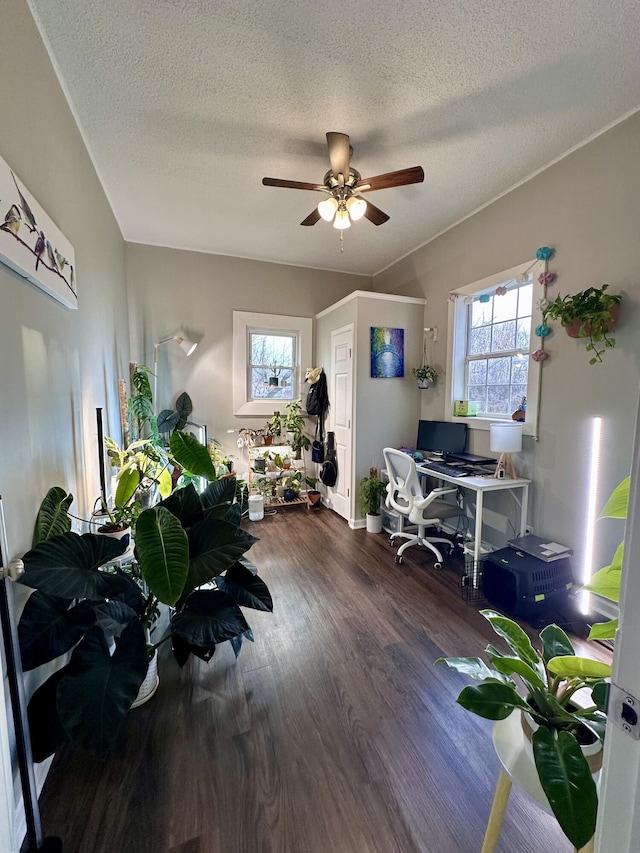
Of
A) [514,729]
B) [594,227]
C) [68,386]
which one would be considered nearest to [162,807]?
[514,729]

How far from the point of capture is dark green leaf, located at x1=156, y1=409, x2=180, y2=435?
3.73 m

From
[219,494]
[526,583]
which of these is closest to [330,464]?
[526,583]

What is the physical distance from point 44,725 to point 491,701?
1.30 meters

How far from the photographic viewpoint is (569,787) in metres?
0.65

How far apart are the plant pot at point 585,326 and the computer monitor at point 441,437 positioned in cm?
115

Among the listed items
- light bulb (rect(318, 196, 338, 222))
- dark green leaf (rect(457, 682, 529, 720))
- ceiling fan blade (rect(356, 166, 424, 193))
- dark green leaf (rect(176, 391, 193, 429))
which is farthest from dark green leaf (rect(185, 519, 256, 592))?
dark green leaf (rect(176, 391, 193, 429))

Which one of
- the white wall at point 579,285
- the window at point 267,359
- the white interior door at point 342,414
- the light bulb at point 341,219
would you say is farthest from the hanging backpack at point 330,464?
the light bulb at point 341,219

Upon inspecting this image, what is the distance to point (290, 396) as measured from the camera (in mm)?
4375

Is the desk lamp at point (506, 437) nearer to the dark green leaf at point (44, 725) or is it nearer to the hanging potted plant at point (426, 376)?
the hanging potted plant at point (426, 376)

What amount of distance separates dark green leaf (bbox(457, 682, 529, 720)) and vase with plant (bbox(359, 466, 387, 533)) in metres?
2.56

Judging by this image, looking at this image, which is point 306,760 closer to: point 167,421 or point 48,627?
point 48,627

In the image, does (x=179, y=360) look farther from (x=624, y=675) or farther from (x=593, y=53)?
(x=624, y=675)

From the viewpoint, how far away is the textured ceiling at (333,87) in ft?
4.77

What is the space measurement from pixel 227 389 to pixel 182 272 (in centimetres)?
135
